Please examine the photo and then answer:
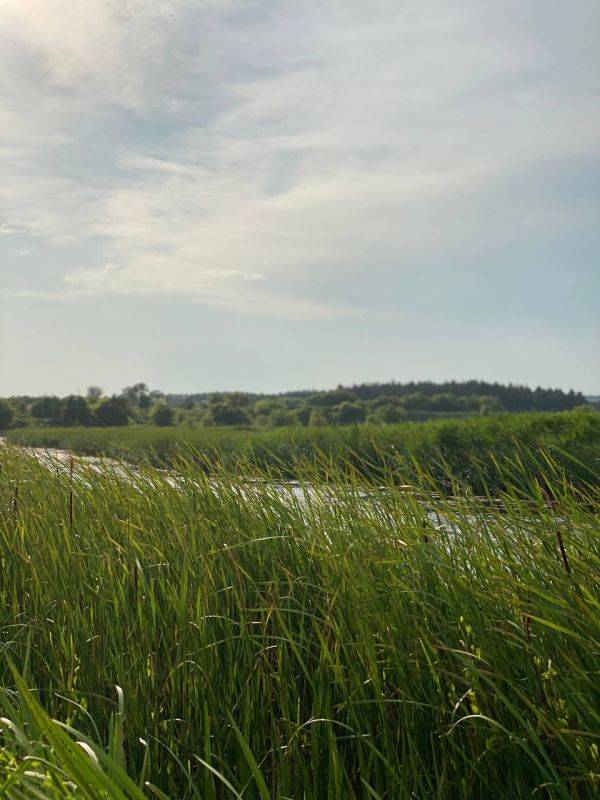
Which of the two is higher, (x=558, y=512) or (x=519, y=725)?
(x=558, y=512)

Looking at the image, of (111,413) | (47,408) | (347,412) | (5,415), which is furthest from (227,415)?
(47,408)

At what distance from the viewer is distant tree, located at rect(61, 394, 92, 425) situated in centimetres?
4475

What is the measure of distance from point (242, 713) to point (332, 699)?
41cm

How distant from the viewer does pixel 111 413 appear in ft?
152

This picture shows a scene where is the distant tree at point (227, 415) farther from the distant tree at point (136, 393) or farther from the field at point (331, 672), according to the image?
the field at point (331, 672)

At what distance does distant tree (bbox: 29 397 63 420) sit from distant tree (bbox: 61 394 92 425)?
0.44m

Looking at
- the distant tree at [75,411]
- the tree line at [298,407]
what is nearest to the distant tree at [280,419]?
the tree line at [298,407]

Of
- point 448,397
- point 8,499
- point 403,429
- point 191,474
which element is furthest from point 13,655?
point 448,397

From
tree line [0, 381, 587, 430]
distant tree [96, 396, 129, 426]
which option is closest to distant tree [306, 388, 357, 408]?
tree line [0, 381, 587, 430]

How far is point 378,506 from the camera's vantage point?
413 centimetres

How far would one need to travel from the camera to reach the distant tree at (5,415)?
41562mm

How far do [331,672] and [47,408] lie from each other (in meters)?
47.8

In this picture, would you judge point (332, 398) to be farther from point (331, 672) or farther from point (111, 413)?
point (331, 672)

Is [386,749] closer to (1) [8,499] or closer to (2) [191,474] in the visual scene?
(2) [191,474]
